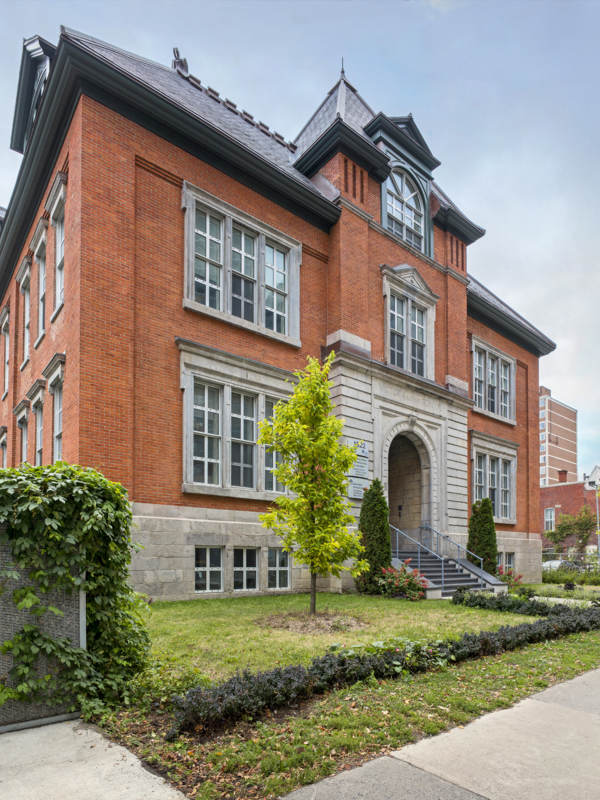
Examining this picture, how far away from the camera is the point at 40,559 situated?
16.0ft

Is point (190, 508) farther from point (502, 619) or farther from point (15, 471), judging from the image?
point (15, 471)

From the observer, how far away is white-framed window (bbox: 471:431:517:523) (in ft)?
74.9

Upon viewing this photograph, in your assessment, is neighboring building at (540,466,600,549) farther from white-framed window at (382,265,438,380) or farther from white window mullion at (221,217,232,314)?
white window mullion at (221,217,232,314)

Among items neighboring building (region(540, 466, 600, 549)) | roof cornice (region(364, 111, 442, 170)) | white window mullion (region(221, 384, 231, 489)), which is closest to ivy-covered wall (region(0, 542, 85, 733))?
white window mullion (region(221, 384, 231, 489))

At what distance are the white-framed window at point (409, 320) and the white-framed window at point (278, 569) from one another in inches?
279

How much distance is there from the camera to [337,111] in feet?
62.2

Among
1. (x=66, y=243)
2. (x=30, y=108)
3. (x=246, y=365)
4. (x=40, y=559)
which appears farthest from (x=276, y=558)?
(x=30, y=108)

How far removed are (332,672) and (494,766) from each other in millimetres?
1976

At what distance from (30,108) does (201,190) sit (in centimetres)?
794

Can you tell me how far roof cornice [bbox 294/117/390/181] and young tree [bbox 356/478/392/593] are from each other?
32.1 ft

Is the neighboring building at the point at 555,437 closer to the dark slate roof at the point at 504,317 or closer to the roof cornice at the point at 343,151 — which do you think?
the dark slate roof at the point at 504,317

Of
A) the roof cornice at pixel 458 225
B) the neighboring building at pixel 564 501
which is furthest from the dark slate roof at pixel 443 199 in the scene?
the neighboring building at pixel 564 501

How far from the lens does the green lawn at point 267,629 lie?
264 inches

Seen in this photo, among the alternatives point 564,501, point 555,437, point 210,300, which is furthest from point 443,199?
point 555,437
